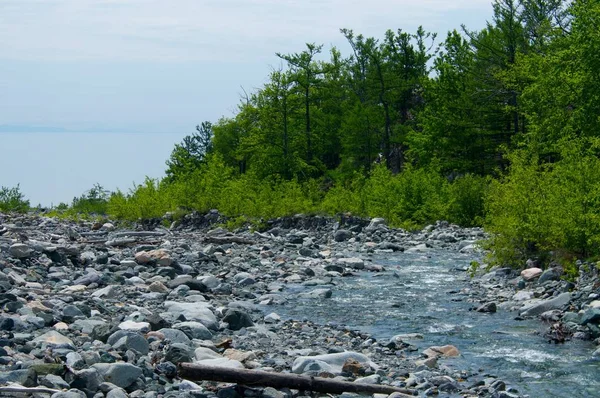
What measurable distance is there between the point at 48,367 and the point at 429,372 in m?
3.81

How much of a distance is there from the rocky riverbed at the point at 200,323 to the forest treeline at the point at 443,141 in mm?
1851

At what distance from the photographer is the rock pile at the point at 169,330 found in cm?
641

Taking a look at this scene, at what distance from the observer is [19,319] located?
26.5 ft

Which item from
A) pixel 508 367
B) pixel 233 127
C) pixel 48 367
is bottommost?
pixel 508 367

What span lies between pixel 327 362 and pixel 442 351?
1698 mm

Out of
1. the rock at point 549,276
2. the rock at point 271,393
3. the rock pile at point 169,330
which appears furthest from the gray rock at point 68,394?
the rock at point 549,276

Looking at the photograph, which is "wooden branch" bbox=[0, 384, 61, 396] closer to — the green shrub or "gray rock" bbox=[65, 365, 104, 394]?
"gray rock" bbox=[65, 365, 104, 394]

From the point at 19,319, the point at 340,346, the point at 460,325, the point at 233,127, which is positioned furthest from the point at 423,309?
the point at 233,127

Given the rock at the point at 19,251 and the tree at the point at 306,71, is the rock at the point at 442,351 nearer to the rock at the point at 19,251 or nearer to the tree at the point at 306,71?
the rock at the point at 19,251

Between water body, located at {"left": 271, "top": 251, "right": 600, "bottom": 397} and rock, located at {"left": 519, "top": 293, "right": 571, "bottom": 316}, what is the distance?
0.28 metres

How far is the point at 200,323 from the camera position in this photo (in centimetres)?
941

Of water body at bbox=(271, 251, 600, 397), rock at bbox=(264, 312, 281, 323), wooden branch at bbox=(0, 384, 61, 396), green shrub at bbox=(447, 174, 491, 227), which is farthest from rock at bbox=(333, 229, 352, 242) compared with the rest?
wooden branch at bbox=(0, 384, 61, 396)

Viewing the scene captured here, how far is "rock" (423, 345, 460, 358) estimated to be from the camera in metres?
8.44

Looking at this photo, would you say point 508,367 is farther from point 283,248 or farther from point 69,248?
point 283,248
